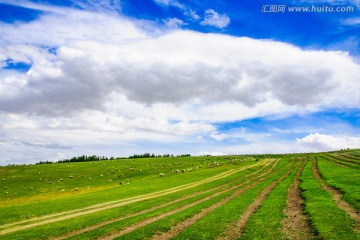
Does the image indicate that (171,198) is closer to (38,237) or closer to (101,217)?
(101,217)

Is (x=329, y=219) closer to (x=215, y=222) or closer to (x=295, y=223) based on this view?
(x=295, y=223)

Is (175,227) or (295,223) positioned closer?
(295,223)

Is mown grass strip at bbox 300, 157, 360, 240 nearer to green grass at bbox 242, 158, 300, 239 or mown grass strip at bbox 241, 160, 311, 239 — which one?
mown grass strip at bbox 241, 160, 311, 239

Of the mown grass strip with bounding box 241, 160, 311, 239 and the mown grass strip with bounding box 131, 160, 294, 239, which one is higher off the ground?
the mown grass strip with bounding box 241, 160, 311, 239

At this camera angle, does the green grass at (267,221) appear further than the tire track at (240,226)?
No

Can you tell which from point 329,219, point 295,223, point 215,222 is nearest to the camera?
point 329,219

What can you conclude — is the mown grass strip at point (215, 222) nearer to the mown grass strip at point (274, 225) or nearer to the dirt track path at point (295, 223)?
the mown grass strip at point (274, 225)

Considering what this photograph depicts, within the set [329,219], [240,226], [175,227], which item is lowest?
[175,227]

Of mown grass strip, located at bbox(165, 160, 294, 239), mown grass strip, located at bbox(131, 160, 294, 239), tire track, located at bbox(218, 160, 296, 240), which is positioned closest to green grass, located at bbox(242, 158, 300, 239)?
tire track, located at bbox(218, 160, 296, 240)

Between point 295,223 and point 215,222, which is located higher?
point 295,223

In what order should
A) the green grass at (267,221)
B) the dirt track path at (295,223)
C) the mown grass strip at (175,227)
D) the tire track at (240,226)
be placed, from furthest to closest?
the mown grass strip at (175,227)
the tire track at (240,226)
the green grass at (267,221)
the dirt track path at (295,223)

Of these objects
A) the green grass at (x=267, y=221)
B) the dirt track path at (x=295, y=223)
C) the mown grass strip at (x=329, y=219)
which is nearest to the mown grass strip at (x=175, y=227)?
the green grass at (x=267, y=221)

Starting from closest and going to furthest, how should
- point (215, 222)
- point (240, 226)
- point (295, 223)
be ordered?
point (295, 223) < point (240, 226) < point (215, 222)

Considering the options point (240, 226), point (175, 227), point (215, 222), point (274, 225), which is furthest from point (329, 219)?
point (175, 227)
